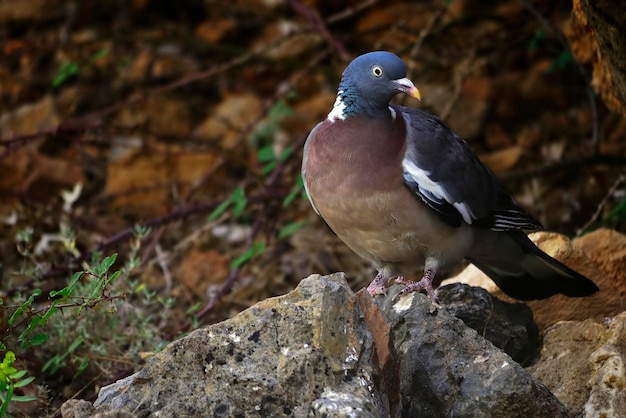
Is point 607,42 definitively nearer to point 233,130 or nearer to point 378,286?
point 378,286

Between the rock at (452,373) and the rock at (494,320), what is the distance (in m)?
0.40

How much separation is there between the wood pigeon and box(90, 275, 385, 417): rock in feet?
3.12

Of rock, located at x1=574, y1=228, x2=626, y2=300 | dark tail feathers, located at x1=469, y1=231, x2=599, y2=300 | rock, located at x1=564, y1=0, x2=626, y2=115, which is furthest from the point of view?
A: rock, located at x1=574, y1=228, x2=626, y2=300

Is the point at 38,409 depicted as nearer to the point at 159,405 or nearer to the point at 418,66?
the point at 159,405

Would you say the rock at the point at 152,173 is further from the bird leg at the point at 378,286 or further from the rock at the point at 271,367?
the rock at the point at 271,367

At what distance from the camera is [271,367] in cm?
254

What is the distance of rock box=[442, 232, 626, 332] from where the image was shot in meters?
4.09

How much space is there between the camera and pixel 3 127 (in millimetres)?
7379

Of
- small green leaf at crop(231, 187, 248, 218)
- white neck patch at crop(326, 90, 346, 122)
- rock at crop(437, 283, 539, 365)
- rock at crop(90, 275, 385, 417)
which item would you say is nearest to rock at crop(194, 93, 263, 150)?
small green leaf at crop(231, 187, 248, 218)

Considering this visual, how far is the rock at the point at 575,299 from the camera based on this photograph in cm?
409

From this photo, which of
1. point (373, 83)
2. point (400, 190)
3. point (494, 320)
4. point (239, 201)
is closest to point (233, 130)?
point (239, 201)

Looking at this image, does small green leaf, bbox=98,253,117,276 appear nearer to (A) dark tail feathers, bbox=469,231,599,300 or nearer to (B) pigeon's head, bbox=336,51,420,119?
(B) pigeon's head, bbox=336,51,420,119

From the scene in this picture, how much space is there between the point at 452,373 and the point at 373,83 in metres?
1.37

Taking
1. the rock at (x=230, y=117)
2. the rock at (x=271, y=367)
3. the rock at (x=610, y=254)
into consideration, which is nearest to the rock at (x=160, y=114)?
the rock at (x=230, y=117)
